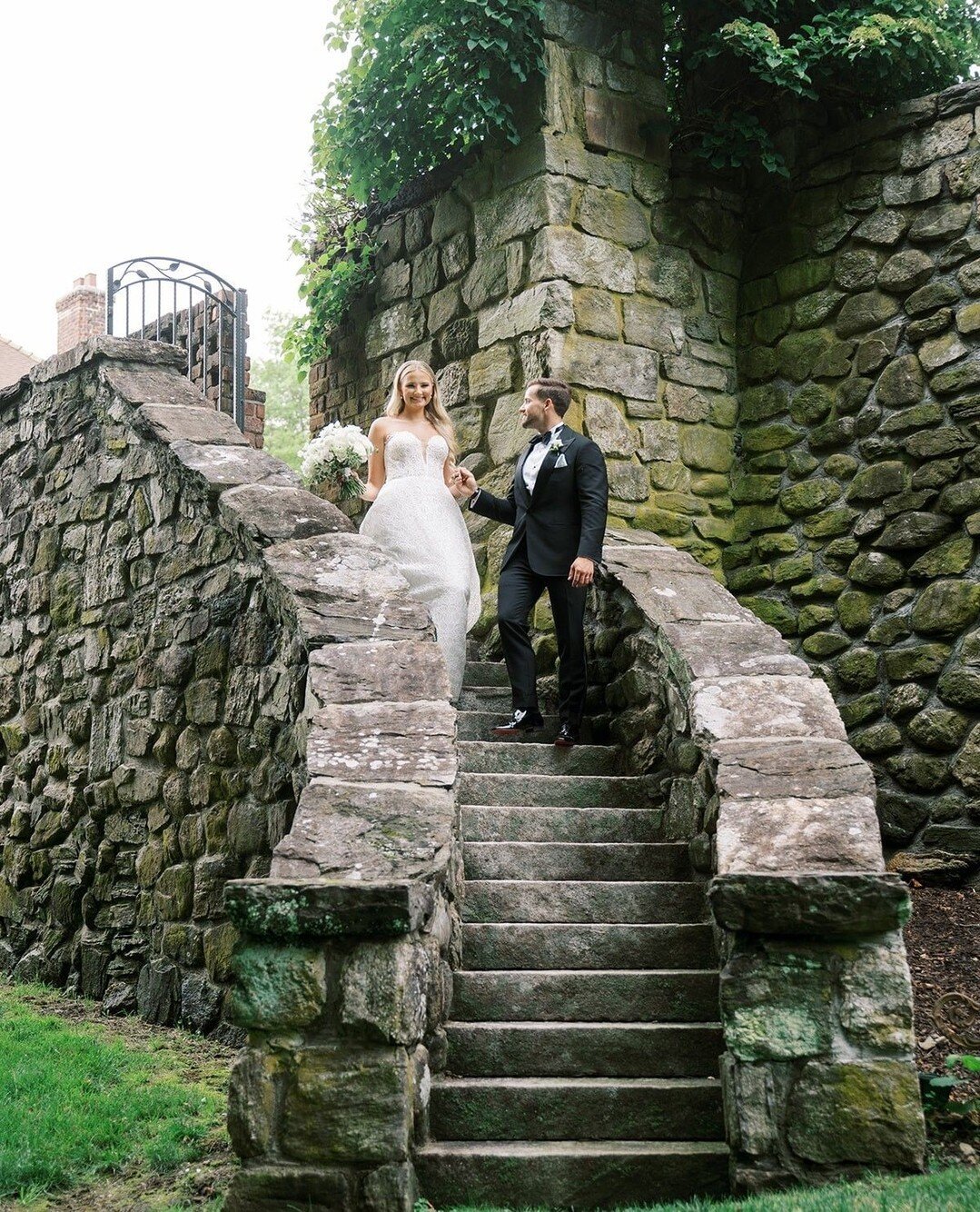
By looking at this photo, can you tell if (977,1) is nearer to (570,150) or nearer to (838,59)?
(838,59)

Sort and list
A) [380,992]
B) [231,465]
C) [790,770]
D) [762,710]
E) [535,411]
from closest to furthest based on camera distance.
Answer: [380,992], [790,770], [762,710], [231,465], [535,411]

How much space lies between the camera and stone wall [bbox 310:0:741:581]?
7.16 m

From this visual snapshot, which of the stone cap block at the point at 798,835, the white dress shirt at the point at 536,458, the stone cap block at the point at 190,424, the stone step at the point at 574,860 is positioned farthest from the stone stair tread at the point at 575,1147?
the stone cap block at the point at 190,424

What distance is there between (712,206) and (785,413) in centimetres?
128

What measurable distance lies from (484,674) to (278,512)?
1650mm

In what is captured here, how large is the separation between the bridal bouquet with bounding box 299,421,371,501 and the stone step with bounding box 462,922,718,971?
108 inches

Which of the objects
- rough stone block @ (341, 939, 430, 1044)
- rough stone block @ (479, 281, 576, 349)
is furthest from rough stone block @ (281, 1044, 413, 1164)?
rough stone block @ (479, 281, 576, 349)

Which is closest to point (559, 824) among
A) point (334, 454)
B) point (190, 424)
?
point (334, 454)

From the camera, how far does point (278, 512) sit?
17.9 ft

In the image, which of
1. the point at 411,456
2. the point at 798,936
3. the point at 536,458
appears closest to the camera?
the point at 798,936

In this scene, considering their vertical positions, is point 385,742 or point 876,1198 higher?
point 385,742

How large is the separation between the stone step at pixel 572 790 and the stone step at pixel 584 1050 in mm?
1293

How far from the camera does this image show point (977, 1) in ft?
24.9

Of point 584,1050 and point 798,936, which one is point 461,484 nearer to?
point 584,1050
